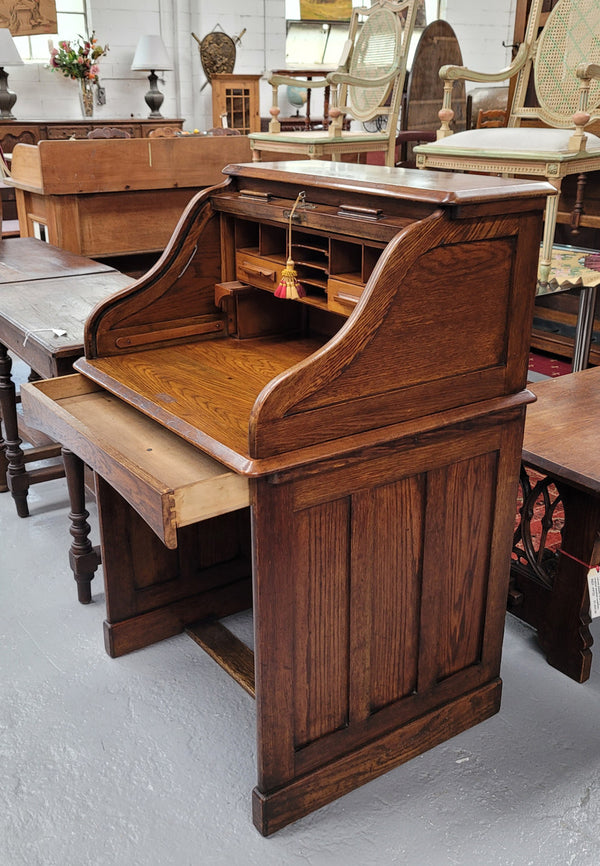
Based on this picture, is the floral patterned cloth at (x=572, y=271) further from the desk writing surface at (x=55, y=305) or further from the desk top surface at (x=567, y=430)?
the desk writing surface at (x=55, y=305)

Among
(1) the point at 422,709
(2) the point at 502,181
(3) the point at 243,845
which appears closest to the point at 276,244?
(2) the point at 502,181

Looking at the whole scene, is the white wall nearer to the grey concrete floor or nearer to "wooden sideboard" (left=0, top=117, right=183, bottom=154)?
"wooden sideboard" (left=0, top=117, right=183, bottom=154)

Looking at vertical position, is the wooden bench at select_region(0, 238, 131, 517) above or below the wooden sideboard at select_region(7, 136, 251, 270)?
below

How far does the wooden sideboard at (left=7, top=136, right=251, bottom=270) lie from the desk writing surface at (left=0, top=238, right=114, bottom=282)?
152 millimetres

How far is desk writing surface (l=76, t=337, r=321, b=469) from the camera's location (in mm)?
1693

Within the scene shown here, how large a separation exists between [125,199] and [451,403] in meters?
2.57

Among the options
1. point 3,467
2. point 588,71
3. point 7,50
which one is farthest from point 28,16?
point 3,467

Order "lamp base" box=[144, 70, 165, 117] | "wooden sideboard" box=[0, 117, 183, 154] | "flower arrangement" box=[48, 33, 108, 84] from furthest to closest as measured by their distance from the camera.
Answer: "lamp base" box=[144, 70, 165, 117], "flower arrangement" box=[48, 33, 108, 84], "wooden sideboard" box=[0, 117, 183, 154]

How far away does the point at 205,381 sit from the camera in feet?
6.58

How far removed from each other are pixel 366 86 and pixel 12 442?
3.25 m

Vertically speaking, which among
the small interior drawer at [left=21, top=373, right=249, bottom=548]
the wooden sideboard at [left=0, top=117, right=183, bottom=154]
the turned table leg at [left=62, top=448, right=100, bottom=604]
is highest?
the wooden sideboard at [left=0, top=117, right=183, bottom=154]

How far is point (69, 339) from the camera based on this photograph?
8.01 feet

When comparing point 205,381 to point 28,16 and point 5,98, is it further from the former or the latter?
point 28,16

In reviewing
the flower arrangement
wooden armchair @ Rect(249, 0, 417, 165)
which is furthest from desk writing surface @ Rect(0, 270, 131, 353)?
the flower arrangement
